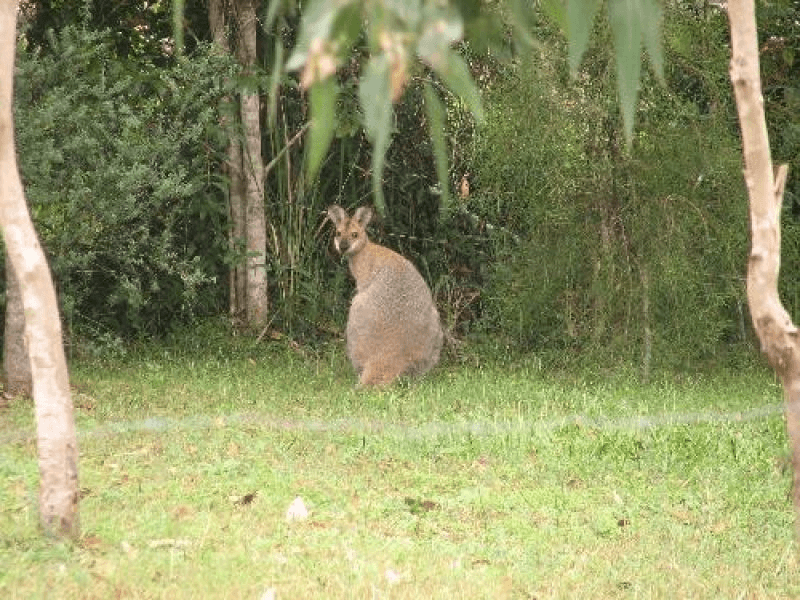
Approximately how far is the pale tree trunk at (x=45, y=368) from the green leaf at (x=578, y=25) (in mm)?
3248

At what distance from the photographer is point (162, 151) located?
10336mm

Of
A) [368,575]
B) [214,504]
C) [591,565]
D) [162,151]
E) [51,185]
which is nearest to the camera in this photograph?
[368,575]

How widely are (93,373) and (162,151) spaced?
1.76 metres

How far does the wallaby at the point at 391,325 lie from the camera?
9.63 meters

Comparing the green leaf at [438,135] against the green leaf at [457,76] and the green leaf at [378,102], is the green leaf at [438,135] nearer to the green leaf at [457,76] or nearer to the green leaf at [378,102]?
the green leaf at [457,76]

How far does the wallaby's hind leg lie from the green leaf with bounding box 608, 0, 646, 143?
24.3 ft

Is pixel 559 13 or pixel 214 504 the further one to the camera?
pixel 214 504

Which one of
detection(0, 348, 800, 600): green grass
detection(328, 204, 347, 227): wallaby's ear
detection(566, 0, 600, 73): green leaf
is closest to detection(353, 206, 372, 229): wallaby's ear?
detection(328, 204, 347, 227): wallaby's ear

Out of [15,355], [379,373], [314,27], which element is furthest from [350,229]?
[314,27]

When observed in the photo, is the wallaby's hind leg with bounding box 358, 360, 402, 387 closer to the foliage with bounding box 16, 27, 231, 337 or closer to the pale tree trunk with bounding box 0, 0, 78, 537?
the foliage with bounding box 16, 27, 231, 337

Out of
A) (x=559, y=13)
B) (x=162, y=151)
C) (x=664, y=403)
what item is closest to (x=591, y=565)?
(x=559, y=13)

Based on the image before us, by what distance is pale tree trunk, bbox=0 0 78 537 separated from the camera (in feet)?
16.1

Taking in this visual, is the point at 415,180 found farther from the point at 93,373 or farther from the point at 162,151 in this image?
the point at 93,373

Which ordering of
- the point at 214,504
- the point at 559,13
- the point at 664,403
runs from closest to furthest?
the point at 559,13
the point at 214,504
the point at 664,403
